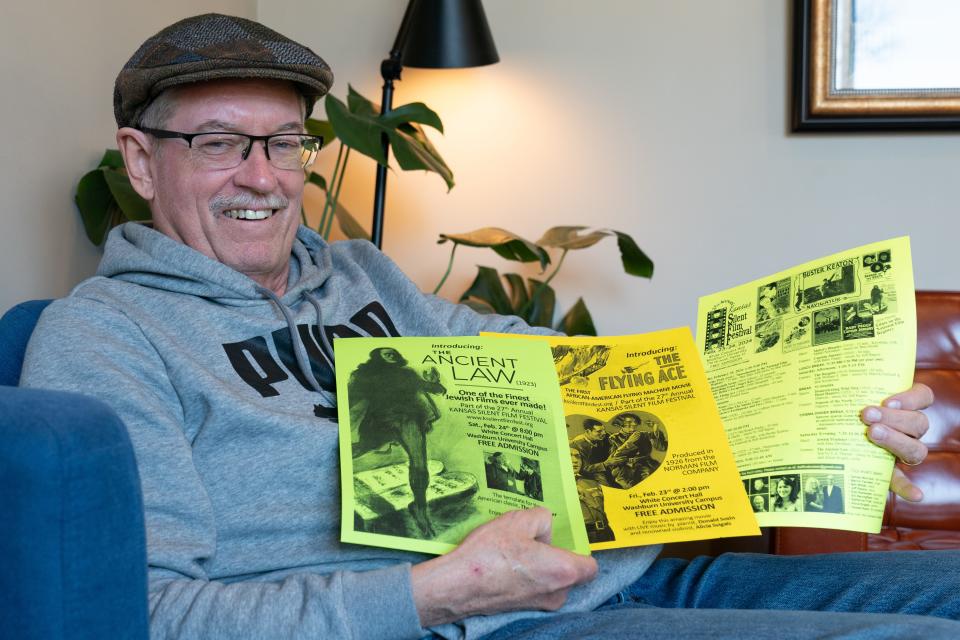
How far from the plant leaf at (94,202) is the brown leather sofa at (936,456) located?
118 centimetres

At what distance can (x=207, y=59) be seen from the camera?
1.18 metres

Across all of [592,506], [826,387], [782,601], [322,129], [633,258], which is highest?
[322,129]

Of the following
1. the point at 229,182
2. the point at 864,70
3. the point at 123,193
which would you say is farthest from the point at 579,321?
the point at 229,182

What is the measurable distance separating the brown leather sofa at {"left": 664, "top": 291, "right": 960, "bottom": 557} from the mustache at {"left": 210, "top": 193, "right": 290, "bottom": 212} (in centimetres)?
98

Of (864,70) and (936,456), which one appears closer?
(936,456)

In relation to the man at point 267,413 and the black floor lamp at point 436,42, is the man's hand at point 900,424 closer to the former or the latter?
the man at point 267,413

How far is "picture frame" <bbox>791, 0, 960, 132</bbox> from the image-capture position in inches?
87.8

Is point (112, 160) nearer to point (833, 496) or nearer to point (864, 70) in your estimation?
point (833, 496)

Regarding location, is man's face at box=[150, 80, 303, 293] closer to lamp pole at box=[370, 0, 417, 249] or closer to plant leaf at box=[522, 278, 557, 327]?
lamp pole at box=[370, 0, 417, 249]

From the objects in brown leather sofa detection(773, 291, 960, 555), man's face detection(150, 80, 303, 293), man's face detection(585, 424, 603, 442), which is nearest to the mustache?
man's face detection(150, 80, 303, 293)

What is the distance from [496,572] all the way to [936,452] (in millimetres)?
1292

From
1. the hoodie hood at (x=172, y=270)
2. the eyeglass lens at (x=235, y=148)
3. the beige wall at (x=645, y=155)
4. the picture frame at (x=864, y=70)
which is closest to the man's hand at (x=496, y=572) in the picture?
the hoodie hood at (x=172, y=270)

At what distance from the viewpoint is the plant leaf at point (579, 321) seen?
2211 mm

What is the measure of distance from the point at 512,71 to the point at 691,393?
1.45 meters
